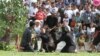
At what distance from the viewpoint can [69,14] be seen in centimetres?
2414

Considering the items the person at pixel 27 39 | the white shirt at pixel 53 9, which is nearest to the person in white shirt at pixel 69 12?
the white shirt at pixel 53 9

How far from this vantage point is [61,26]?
63.4 feet

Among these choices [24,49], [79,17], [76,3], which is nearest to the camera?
[24,49]

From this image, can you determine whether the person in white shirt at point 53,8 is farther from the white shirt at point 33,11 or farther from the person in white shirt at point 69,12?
the white shirt at point 33,11

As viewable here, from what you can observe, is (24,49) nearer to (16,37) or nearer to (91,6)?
(16,37)

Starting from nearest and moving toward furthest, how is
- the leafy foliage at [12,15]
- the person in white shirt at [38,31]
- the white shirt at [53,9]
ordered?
the person in white shirt at [38,31] < the leafy foliage at [12,15] < the white shirt at [53,9]

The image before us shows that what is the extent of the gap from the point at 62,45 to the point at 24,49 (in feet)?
5.07

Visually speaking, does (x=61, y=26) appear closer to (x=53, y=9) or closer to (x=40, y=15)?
(x=40, y=15)

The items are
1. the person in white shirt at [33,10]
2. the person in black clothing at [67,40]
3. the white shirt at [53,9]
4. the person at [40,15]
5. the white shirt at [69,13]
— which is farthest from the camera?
the white shirt at [69,13]

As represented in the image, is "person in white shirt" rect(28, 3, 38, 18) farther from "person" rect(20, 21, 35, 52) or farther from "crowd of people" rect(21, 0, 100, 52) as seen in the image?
"person" rect(20, 21, 35, 52)

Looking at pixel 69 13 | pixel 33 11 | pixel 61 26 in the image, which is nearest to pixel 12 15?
pixel 61 26

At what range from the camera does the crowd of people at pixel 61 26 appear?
61.4ft

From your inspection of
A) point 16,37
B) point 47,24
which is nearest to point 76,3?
point 47,24

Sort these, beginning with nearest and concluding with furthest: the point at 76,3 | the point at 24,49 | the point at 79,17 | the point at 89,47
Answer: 1. the point at 24,49
2. the point at 89,47
3. the point at 79,17
4. the point at 76,3
